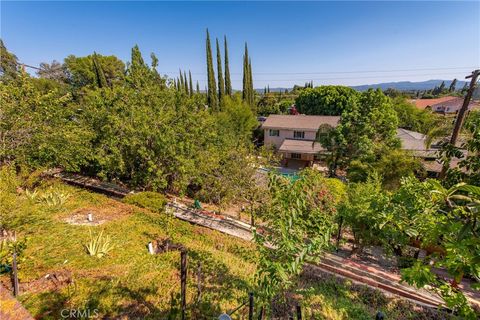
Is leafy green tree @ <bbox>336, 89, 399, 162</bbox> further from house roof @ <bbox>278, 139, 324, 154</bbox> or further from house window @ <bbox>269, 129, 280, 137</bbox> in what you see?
house window @ <bbox>269, 129, 280, 137</bbox>

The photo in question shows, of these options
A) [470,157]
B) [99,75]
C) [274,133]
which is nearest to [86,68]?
[99,75]

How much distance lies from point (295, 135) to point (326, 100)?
14346 mm

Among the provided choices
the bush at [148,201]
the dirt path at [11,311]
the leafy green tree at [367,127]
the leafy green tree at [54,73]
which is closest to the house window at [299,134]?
the leafy green tree at [367,127]

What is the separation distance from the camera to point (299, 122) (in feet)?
97.6

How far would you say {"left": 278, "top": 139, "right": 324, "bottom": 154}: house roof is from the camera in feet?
86.1

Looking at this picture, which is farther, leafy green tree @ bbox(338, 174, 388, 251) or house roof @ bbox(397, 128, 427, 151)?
house roof @ bbox(397, 128, 427, 151)

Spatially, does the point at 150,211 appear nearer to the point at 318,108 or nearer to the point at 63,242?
the point at 63,242

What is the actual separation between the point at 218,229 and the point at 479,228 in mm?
8539

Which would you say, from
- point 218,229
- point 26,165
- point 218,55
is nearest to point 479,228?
point 218,229

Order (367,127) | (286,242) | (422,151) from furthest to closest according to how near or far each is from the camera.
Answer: (422,151) < (367,127) < (286,242)

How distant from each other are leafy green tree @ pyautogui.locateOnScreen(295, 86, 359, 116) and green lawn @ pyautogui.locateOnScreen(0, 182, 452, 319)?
35.8m

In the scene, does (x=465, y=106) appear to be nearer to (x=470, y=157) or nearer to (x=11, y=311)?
(x=470, y=157)

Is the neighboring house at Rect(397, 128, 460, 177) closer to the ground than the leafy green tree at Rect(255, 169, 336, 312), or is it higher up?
closer to the ground

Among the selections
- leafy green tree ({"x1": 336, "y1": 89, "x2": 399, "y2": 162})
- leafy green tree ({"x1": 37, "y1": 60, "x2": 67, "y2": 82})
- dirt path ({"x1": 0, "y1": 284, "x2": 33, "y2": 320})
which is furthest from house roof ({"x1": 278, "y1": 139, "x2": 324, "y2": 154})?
leafy green tree ({"x1": 37, "y1": 60, "x2": 67, "y2": 82})
